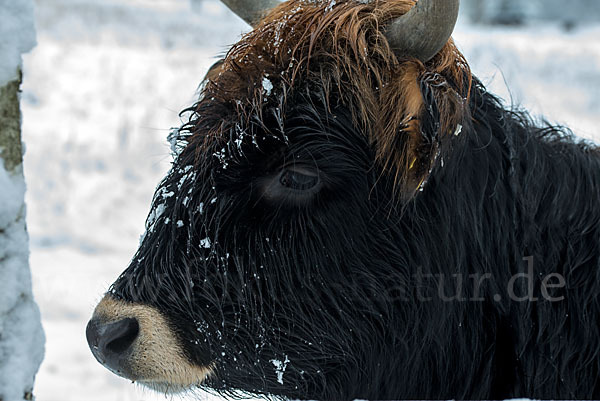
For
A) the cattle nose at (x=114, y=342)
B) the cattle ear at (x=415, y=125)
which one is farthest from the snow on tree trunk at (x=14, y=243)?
the cattle ear at (x=415, y=125)

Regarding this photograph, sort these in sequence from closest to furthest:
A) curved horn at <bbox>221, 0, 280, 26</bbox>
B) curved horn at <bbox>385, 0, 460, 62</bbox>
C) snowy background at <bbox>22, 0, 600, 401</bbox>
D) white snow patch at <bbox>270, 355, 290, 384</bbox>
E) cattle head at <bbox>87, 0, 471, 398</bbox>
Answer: curved horn at <bbox>385, 0, 460, 62</bbox> < cattle head at <bbox>87, 0, 471, 398</bbox> < white snow patch at <bbox>270, 355, 290, 384</bbox> < curved horn at <bbox>221, 0, 280, 26</bbox> < snowy background at <bbox>22, 0, 600, 401</bbox>

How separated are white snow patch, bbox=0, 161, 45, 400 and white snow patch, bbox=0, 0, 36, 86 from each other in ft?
0.76

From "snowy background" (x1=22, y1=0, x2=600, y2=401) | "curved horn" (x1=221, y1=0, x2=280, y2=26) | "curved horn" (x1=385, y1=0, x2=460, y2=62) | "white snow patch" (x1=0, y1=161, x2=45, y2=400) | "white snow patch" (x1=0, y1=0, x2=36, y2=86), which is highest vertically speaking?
"snowy background" (x1=22, y1=0, x2=600, y2=401)

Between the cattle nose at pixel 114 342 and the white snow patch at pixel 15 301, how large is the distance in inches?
16.2

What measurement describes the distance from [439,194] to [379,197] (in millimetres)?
227

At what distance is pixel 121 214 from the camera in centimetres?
810

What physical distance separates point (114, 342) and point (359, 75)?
1.22 meters

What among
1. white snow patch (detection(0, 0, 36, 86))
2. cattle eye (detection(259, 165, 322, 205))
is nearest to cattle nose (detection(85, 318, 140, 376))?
cattle eye (detection(259, 165, 322, 205))

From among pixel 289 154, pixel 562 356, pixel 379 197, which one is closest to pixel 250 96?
pixel 289 154

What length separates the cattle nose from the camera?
6.51 feet

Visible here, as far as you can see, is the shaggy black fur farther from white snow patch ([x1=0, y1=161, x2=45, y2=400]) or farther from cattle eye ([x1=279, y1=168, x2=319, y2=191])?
white snow patch ([x1=0, y1=161, x2=45, y2=400])

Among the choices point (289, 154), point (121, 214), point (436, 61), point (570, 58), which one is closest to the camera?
point (289, 154)

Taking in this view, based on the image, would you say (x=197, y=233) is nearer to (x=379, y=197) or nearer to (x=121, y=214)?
(x=379, y=197)

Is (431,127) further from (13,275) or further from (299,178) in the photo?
(13,275)
